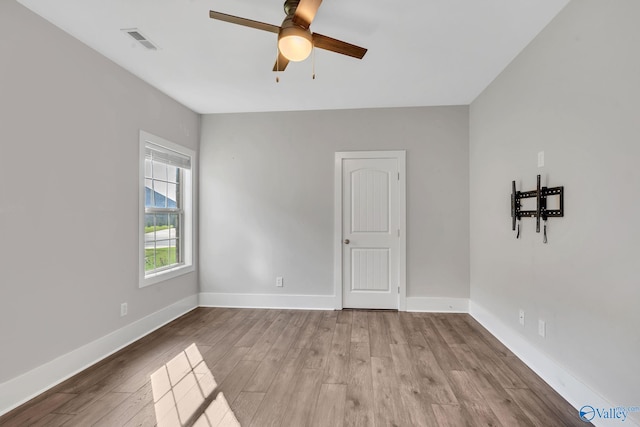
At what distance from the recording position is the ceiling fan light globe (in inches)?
67.4

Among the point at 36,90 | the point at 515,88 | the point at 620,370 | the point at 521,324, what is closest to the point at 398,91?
the point at 515,88

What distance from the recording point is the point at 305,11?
1.68 metres

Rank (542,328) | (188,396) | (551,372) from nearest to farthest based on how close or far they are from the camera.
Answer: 1. (188,396)
2. (551,372)
3. (542,328)

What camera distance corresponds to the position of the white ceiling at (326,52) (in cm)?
205

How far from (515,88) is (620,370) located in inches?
89.4

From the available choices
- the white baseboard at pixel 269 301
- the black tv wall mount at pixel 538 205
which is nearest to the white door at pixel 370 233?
the white baseboard at pixel 269 301

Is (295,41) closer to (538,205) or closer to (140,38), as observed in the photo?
(140,38)

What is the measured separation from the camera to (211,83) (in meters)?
3.20

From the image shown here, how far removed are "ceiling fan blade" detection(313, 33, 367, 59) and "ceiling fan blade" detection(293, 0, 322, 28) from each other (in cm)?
14

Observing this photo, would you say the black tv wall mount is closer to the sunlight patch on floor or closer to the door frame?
the door frame

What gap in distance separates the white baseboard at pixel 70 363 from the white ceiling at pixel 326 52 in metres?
2.50

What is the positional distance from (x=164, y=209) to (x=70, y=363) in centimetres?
175

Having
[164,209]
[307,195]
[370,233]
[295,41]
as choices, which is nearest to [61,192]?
[164,209]

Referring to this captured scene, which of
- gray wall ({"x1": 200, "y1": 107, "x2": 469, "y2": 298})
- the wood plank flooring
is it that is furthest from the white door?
the wood plank flooring
